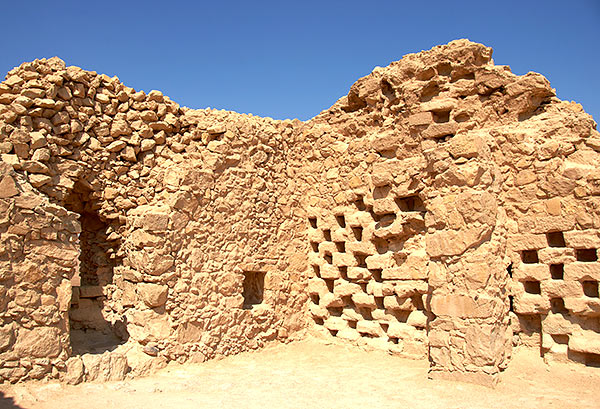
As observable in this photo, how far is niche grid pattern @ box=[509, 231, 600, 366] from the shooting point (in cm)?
597

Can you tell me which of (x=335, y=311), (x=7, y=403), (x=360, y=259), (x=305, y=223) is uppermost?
(x=305, y=223)

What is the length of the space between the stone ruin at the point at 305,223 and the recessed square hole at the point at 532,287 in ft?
0.08

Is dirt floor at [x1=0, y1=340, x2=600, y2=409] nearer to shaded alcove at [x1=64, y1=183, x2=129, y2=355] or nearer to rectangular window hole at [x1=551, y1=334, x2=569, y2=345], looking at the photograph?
rectangular window hole at [x1=551, y1=334, x2=569, y2=345]

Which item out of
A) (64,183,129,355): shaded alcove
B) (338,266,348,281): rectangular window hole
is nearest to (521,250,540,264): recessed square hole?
(338,266,348,281): rectangular window hole

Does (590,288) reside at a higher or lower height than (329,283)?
higher

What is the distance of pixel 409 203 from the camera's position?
24.6ft

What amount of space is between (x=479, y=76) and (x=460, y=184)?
182 cm

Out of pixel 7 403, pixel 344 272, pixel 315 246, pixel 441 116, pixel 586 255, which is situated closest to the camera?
pixel 7 403

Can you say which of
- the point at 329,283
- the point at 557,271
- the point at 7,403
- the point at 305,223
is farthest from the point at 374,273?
the point at 7,403

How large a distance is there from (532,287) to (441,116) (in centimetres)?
264

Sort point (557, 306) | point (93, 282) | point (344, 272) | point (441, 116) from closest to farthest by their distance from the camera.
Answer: point (557, 306) < point (441, 116) < point (93, 282) < point (344, 272)

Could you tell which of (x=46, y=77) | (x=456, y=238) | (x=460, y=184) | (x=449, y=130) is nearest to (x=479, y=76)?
(x=449, y=130)

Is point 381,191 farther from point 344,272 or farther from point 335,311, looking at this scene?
point 335,311

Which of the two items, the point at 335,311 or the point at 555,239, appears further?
the point at 335,311
